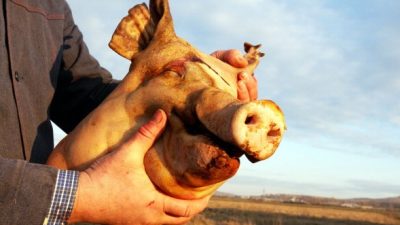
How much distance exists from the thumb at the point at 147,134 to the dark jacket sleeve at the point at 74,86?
1465mm

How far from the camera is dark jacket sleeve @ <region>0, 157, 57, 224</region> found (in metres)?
2.56

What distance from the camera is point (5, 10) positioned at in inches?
136

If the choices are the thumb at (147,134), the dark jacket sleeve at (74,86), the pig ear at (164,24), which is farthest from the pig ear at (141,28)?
the dark jacket sleeve at (74,86)

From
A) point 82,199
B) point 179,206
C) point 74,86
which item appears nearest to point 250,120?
point 179,206

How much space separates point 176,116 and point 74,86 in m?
1.76

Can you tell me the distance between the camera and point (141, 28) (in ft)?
10.5

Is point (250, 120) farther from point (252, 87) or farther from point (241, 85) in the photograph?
point (252, 87)

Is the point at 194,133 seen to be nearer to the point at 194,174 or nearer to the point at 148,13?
the point at 194,174

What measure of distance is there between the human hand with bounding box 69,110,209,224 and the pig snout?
412 millimetres

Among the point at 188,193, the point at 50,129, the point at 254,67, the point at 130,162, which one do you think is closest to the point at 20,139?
the point at 50,129

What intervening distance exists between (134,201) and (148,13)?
3.72 ft

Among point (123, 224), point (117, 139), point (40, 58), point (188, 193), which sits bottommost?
point (123, 224)

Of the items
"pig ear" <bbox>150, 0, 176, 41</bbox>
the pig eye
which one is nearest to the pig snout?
the pig eye

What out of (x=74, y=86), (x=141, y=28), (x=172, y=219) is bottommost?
(x=172, y=219)
